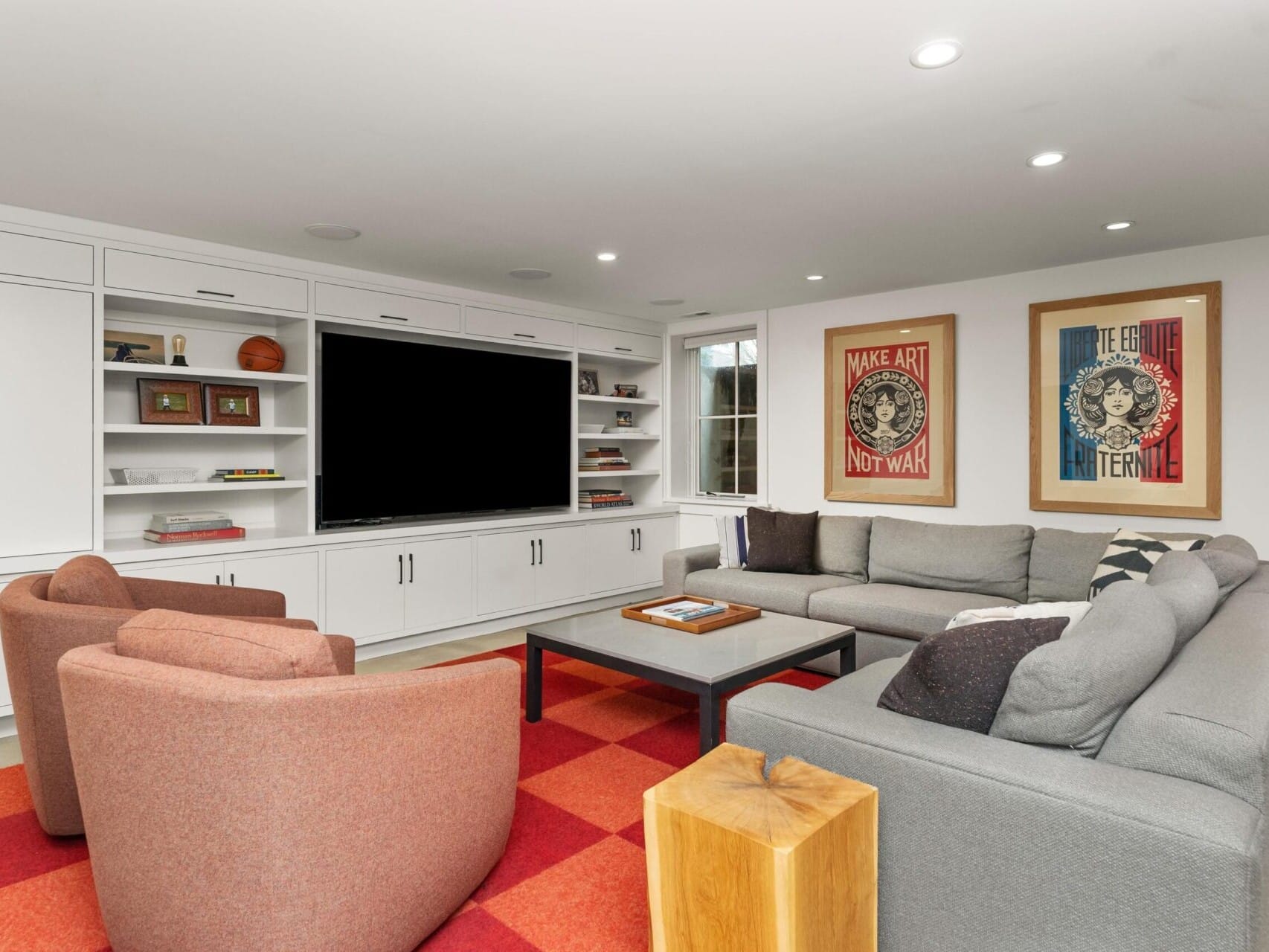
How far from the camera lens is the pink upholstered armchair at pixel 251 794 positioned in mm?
1516

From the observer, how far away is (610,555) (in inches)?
230

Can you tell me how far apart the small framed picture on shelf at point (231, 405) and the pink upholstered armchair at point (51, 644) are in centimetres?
191

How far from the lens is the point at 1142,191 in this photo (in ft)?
10.5

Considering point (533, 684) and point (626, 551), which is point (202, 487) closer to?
point (533, 684)

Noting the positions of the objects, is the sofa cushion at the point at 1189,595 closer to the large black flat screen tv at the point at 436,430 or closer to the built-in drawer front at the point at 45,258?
the large black flat screen tv at the point at 436,430

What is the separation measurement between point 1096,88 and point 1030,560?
249cm

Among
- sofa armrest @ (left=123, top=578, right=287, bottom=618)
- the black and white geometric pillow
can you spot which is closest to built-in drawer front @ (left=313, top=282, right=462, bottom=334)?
sofa armrest @ (left=123, top=578, right=287, bottom=618)

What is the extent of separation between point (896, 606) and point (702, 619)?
110 centimetres

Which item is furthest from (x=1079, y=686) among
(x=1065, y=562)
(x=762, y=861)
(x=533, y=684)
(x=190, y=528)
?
(x=190, y=528)

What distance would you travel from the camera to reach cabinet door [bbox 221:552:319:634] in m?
3.97

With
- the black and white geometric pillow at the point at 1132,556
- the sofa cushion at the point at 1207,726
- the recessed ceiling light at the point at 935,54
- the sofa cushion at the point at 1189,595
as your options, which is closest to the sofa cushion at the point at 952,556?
the black and white geometric pillow at the point at 1132,556

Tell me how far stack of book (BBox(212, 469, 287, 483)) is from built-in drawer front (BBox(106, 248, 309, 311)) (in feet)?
2.95

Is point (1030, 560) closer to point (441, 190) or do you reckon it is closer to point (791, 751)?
point (791, 751)

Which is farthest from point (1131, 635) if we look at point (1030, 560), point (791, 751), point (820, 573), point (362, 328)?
point (362, 328)
